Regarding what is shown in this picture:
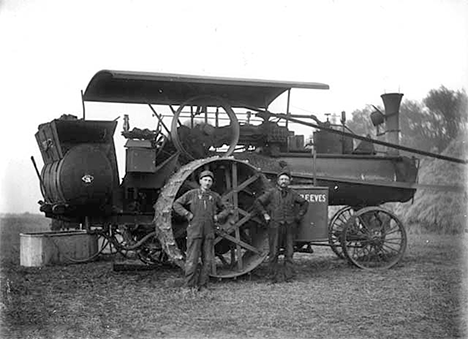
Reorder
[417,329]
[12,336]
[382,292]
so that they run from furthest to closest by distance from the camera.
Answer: [382,292] < [417,329] < [12,336]

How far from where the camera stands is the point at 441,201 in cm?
1430

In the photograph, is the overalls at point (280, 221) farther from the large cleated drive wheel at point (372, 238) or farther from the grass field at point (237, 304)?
the large cleated drive wheel at point (372, 238)

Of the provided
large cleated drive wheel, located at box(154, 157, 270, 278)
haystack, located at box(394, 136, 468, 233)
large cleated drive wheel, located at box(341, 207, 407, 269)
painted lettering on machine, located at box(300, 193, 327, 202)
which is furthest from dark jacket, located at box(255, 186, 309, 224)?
haystack, located at box(394, 136, 468, 233)

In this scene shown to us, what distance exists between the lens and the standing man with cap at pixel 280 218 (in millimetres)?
7797

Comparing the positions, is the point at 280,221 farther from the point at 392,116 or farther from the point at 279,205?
the point at 392,116

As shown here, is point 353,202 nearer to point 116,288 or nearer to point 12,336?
point 116,288

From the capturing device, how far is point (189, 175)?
7.48 meters

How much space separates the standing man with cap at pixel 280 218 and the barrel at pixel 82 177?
2.05 meters

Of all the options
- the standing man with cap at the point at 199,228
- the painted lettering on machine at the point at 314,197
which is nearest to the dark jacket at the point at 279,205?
the painted lettering on machine at the point at 314,197

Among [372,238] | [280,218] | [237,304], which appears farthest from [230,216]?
[372,238]

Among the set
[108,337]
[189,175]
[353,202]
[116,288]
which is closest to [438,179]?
[353,202]

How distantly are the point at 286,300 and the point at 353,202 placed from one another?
3.46 metres

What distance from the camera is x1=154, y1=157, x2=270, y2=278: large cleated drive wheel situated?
732cm

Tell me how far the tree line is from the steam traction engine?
707 centimetres
